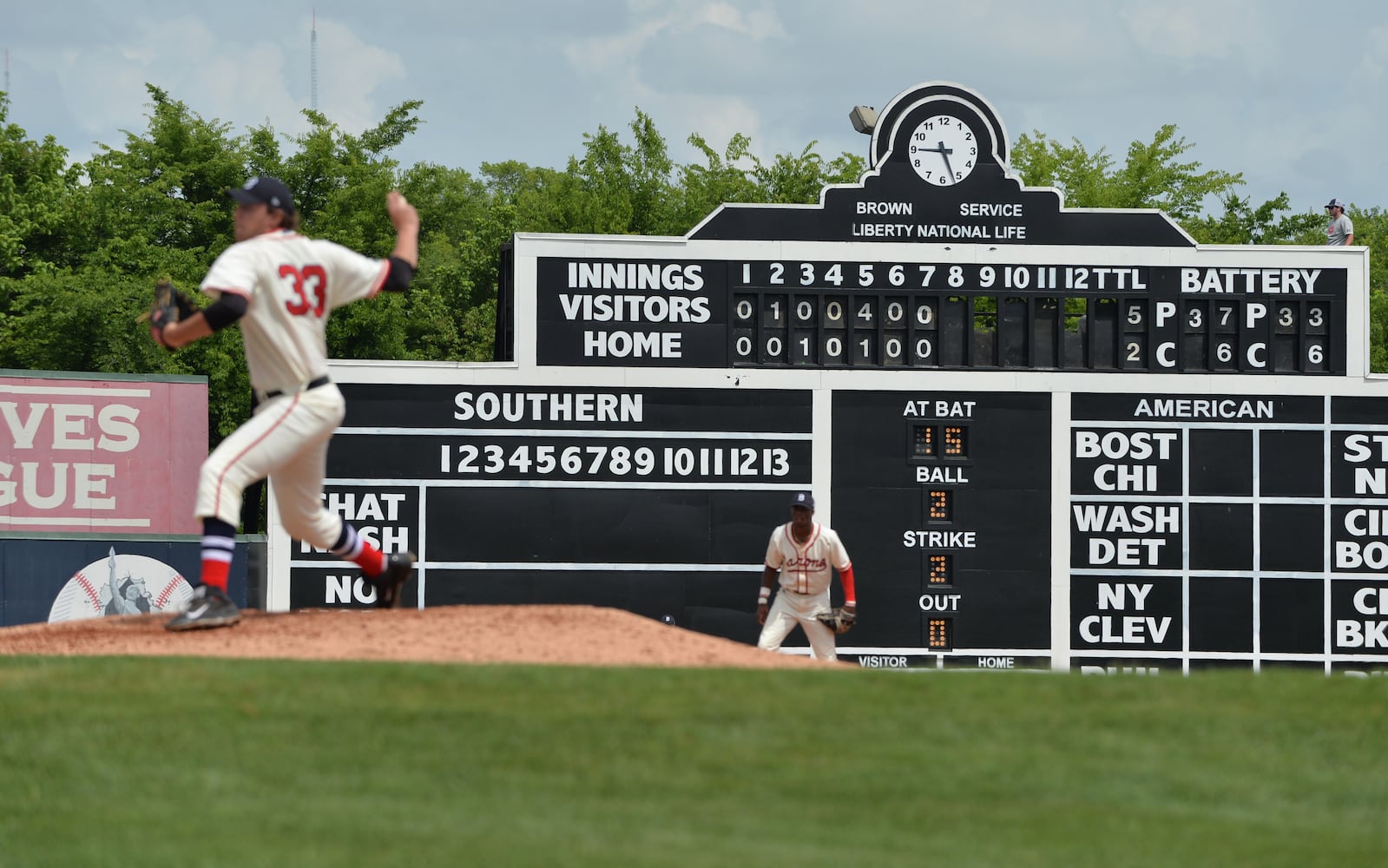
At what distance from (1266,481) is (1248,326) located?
161cm

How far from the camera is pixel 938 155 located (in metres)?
17.7

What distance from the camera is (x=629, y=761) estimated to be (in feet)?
20.7

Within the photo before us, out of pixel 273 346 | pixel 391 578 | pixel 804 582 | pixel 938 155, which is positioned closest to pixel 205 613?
pixel 391 578

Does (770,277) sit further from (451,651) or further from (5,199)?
(5,199)

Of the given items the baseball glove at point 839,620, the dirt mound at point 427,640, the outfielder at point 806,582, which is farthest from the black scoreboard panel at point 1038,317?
the dirt mound at point 427,640

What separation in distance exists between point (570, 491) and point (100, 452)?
9059 millimetres

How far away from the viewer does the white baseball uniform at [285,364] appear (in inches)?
335

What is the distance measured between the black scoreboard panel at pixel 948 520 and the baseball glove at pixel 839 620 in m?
1.86

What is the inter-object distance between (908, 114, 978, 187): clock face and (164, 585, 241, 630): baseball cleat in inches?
423

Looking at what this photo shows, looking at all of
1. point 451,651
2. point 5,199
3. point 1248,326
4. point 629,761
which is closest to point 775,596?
point 1248,326

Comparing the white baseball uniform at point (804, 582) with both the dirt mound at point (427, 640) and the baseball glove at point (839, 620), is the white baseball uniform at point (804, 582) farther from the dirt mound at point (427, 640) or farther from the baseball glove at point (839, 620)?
the dirt mound at point (427, 640)

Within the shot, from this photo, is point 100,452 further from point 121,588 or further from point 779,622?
point 779,622

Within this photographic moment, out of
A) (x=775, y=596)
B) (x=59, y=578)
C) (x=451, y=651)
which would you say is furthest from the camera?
(x=59, y=578)

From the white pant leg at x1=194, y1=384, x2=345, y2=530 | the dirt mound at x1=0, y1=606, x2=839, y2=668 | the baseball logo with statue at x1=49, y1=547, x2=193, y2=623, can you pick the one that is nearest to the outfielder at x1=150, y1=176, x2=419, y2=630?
the white pant leg at x1=194, y1=384, x2=345, y2=530
